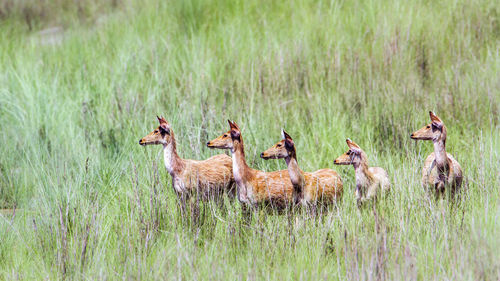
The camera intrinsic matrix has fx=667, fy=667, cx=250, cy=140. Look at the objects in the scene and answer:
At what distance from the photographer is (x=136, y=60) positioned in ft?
28.6

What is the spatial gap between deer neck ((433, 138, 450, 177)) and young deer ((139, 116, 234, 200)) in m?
1.74

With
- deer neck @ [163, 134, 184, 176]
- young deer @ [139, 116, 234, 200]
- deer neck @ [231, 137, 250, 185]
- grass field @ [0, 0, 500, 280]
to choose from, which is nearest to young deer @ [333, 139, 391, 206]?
grass field @ [0, 0, 500, 280]

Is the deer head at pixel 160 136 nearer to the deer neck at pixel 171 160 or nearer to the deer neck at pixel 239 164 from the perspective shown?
the deer neck at pixel 171 160

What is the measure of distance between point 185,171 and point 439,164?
6.65ft

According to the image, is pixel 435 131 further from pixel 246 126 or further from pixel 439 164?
pixel 246 126

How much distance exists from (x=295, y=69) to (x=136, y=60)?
83.9 inches

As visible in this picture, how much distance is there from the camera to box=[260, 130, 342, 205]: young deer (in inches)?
198

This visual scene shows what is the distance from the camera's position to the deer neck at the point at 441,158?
200 inches

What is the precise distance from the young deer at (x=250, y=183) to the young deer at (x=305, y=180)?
0.35 ft

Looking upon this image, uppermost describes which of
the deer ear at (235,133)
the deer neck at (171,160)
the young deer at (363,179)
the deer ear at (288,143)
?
the deer ear at (235,133)

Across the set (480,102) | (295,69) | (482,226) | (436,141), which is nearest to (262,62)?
(295,69)

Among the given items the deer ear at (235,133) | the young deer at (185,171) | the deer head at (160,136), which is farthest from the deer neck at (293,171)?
the deer head at (160,136)

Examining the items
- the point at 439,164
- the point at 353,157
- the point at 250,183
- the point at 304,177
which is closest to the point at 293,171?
the point at 304,177

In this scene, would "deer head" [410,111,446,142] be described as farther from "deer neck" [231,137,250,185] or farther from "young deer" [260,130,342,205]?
"deer neck" [231,137,250,185]
